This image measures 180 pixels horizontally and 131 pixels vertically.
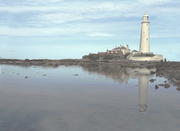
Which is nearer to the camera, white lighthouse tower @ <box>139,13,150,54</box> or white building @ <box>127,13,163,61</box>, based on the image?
white building @ <box>127,13,163,61</box>

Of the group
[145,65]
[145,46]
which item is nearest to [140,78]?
[145,65]

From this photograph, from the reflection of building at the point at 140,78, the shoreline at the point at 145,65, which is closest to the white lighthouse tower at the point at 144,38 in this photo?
the shoreline at the point at 145,65

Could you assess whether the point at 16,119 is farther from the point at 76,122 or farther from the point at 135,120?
the point at 135,120

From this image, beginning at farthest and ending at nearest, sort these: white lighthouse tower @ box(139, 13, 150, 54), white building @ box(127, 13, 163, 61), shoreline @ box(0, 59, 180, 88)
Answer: white lighthouse tower @ box(139, 13, 150, 54) → white building @ box(127, 13, 163, 61) → shoreline @ box(0, 59, 180, 88)

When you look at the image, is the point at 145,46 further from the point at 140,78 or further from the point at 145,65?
the point at 140,78

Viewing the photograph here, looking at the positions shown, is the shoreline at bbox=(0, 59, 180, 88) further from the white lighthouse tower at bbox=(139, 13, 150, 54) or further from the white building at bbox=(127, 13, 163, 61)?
the white lighthouse tower at bbox=(139, 13, 150, 54)

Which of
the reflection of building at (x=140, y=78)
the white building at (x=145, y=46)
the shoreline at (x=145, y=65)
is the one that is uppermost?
the white building at (x=145, y=46)

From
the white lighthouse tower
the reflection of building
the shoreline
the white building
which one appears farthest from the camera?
the white lighthouse tower

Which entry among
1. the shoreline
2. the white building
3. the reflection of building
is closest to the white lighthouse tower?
the white building

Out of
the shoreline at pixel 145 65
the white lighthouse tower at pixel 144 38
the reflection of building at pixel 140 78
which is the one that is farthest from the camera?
the white lighthouse tower at pixel 144 38

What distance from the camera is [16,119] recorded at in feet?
30.6

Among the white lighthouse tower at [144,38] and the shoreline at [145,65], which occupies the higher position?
the white lighthouse tower at [144,38]

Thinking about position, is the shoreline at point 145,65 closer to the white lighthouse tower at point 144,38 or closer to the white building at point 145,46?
the white building at point 145,46

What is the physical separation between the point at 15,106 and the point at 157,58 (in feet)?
307
